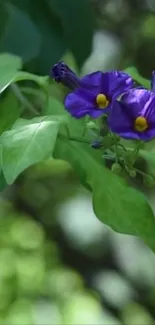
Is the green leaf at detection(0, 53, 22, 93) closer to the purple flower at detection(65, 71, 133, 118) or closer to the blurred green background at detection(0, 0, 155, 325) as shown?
the purple flower at detection(65, 71, 133, 118)

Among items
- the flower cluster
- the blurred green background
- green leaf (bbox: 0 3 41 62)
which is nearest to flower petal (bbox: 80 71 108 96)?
the flower cluster

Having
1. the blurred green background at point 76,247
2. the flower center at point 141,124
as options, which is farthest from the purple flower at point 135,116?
the blurred green background at point 76,247

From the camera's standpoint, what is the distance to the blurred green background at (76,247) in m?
1.08

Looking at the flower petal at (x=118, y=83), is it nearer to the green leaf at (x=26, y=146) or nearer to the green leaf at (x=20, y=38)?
the green leaf at (x=26, y=146)

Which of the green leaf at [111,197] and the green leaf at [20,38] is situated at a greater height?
the green leaf at [20,38]

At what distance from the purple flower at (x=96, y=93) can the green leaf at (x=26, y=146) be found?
0.02m

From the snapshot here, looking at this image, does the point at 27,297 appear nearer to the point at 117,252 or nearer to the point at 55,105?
the point at 117,252

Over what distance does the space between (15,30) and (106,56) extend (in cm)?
45

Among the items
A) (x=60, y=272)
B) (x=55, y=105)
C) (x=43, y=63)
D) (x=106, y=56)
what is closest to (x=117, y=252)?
(x=60, y=272)

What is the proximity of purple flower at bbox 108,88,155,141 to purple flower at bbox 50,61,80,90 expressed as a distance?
0.22 ft

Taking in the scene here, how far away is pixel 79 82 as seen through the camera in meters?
0.50

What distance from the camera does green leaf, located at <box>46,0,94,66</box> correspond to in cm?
78

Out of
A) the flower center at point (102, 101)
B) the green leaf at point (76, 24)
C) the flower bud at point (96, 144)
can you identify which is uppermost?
the flower center at point (102, 101)

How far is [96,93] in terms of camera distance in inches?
19.2
